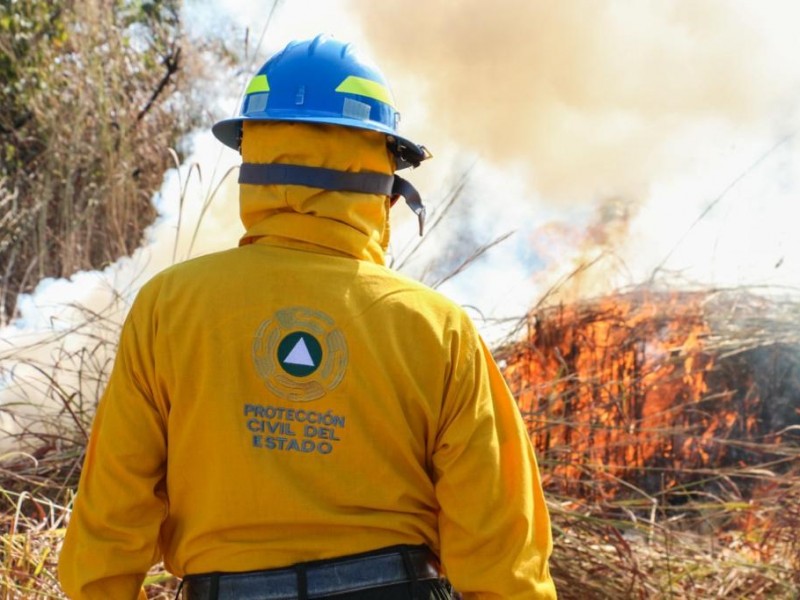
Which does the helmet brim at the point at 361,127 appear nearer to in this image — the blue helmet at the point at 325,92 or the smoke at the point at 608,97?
the blue helmet at the point at 325,92

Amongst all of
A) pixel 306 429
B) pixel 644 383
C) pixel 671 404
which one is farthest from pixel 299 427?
pixel 671 404

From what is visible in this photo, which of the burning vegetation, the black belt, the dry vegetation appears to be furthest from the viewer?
the burning vegetation

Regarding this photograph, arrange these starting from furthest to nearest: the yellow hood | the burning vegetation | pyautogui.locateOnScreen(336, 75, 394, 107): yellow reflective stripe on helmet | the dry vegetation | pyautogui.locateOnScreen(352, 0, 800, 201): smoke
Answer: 1. pyautogui.locateOnScreen(352, 0, 800, 201): smoke
2. the burning vegetation
3. the dry vegetation
4. pyautogui.locateOnScreen(336, 75, 394, 107): yellow reflective stripe on helmet
5. the yellow hood

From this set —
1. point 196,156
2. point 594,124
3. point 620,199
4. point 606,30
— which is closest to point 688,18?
point 606,30

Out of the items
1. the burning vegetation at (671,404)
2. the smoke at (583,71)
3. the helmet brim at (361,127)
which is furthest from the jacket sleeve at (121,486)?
the smoke at (583,71)

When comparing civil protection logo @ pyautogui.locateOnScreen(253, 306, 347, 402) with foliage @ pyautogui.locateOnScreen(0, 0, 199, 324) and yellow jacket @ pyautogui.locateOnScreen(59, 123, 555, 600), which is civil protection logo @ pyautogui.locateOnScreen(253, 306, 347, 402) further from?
foliage @ pyautogui.locateOnScreen(0, 0, 199, 324)

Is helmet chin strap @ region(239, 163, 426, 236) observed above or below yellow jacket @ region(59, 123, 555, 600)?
above

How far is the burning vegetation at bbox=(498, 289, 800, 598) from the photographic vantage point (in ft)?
14.9

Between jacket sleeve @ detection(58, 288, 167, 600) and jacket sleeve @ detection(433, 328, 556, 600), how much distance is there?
57 centimetres

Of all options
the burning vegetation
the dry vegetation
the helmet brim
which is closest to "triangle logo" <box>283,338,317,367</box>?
the helmet brim

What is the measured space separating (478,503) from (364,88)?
2.90 ft

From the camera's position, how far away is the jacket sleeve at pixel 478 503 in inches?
79.9

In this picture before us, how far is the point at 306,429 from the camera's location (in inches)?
78.1

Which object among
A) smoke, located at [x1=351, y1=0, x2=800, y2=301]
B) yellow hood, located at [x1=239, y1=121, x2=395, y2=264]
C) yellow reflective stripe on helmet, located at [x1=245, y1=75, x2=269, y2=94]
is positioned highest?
smoke, located at [x1=351, y1=0, x2=800, y2=301]
